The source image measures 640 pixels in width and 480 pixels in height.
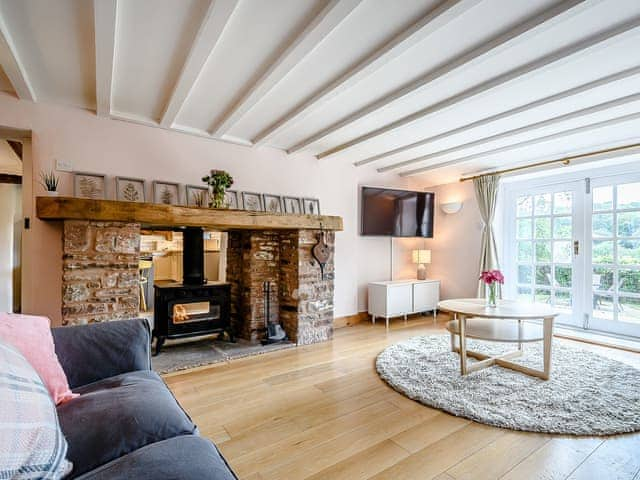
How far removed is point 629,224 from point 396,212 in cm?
260

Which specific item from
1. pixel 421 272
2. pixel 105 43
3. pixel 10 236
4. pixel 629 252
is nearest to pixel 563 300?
pixel 629 252

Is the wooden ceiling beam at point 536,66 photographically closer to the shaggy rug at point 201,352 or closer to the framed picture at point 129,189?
the framed picture at point 129,189

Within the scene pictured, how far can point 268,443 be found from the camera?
6.08 ft

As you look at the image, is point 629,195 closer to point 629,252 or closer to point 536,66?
point 629,252

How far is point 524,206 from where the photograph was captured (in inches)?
181

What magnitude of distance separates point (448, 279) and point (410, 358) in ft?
7.65

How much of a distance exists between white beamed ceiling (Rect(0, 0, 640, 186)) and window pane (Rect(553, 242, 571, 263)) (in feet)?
4.07

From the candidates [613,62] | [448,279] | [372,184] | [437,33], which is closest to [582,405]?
[613,62]

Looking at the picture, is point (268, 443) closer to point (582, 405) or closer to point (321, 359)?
point (321, 359)

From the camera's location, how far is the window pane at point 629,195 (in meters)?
3.67

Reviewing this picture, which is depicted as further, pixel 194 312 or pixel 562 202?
pixel 562 202

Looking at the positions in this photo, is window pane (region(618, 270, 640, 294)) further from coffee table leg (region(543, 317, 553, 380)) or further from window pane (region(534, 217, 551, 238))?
coffee table leg (region(543, 317, 553, 380))

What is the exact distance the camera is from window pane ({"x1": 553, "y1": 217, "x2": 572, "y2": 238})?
4160 mm

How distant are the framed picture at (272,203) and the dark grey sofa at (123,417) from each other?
2224 mm
